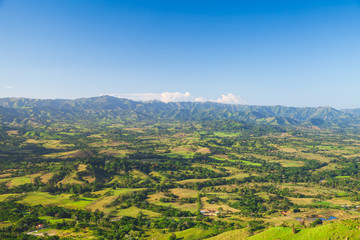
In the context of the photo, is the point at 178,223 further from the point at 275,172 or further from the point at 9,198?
the point at 275,172

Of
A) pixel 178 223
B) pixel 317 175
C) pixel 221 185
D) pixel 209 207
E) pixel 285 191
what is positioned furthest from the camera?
pixel 317 175

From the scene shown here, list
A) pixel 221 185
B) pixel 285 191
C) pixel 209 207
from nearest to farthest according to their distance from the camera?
pixel 209 207, pixel 285 191, pixel 221 185

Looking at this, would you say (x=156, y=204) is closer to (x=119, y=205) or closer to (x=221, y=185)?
(x=119, y=205)

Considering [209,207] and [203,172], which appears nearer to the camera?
[209,207]

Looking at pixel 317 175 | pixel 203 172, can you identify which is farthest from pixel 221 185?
pixel 317 175

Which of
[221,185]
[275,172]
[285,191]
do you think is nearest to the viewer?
[285,191]

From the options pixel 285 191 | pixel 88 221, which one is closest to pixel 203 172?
pixel 285 191

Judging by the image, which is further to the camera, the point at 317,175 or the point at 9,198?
the point at 317,175

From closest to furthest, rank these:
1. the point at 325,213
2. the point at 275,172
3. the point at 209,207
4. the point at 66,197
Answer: the point at 325,213 → the point at 209,207 → the point at 66,197 → the point at 275,172
